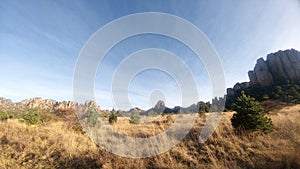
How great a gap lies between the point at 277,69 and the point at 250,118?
225ft

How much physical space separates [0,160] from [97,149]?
289cm

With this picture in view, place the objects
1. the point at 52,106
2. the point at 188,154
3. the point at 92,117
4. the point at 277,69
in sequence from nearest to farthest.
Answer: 1. the point at 188,154
2. the point at 92,117
3. the point at 277,69
4. the point at 52,106

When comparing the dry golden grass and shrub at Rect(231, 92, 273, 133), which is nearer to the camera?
the dry golden grass

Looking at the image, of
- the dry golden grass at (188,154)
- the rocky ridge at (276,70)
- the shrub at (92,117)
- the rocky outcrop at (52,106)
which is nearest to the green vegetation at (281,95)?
the rocky ridge at (276,70)

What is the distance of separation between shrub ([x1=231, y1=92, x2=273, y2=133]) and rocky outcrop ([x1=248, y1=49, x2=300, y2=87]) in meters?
58.0

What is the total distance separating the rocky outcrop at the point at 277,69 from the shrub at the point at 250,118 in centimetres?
5800

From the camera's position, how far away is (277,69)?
63.6 meters

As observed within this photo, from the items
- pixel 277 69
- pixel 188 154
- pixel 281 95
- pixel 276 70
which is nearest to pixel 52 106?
pixel 281 95

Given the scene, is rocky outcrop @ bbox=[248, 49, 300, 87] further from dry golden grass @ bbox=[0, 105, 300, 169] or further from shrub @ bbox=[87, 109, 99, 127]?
dry golden grass @ bbox=[0, 105, 300, 169]

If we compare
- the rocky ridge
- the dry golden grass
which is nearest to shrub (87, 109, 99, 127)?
the dry golden grass

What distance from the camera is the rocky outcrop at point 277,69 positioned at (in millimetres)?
58062

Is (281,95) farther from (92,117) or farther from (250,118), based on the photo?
(92,117)

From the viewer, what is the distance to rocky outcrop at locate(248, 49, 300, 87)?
5806 centimetres

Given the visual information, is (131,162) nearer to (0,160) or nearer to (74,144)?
(74,144)
